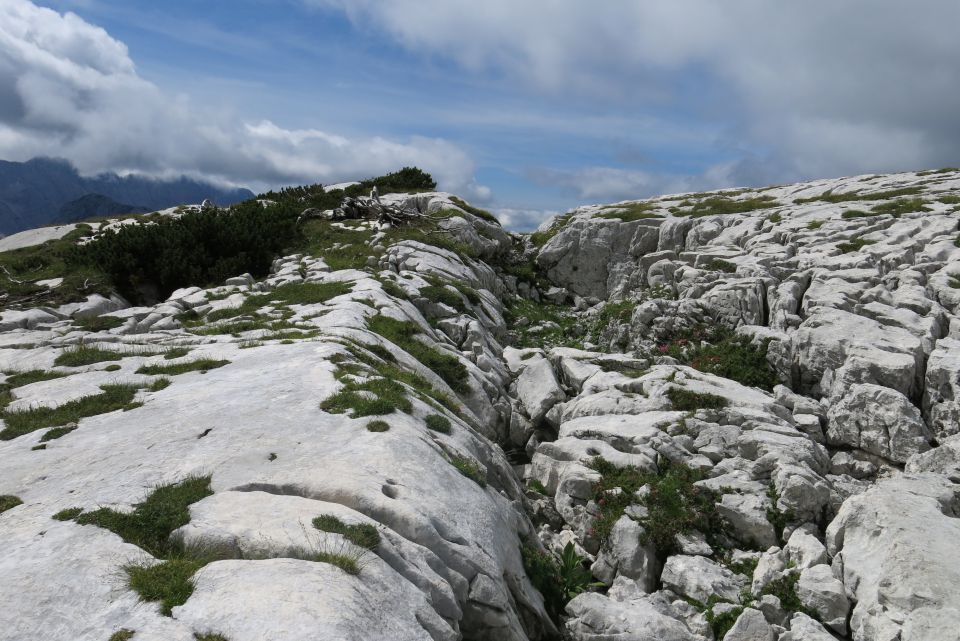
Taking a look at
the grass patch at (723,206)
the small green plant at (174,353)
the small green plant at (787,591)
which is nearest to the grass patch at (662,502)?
the small green plant at (787,591)

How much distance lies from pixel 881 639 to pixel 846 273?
24.8 meters

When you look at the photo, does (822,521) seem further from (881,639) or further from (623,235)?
(623,235)

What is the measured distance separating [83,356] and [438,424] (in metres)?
14.0

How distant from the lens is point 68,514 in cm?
969

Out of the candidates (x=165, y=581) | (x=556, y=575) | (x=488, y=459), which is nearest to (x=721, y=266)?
(x=488, y=459)

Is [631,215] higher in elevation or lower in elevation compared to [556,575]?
higher

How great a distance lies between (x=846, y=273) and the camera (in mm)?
29906

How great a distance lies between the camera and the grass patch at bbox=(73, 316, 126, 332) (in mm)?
25500

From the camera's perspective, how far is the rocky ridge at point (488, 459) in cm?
879

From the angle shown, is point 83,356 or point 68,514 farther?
point 83,356

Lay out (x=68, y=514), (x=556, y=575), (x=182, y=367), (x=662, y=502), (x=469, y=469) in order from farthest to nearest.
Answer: (x=182, y=367) < (x=662, y=502) < (x=469, y=469) < (x=556, y=575) < (x=68, y=514)

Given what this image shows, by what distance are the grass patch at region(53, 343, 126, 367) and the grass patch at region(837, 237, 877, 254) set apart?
1606 inches

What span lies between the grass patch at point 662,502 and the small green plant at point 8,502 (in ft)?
46.4

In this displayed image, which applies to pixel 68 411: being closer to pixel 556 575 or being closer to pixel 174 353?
pixel 174 353
